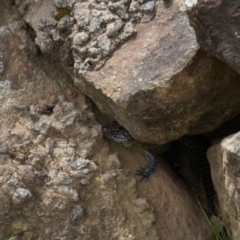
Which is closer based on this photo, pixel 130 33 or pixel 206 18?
pixel 206 18

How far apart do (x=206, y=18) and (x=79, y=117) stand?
6.06 feet

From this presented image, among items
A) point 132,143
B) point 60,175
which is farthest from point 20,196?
point 132,143

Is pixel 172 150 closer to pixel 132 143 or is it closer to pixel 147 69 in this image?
pixel 132 143

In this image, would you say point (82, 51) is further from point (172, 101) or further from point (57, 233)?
point (57, 233)

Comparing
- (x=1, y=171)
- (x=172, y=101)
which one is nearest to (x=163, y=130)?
(x=172, y=101)

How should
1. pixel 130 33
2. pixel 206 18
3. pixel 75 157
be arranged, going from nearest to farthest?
pixel 206 18
pixel 130 33
pixel 75 157

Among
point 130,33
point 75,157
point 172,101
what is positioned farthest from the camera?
point 75,157

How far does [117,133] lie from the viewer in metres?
4.93

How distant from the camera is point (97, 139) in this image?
484 cm

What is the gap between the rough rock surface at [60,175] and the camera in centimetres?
449

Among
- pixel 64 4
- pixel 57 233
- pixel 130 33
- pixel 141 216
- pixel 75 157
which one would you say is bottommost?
pixel 141 216

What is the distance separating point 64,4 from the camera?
4574 mm

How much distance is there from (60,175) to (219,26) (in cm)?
199

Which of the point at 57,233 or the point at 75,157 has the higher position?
the point at 75,157
